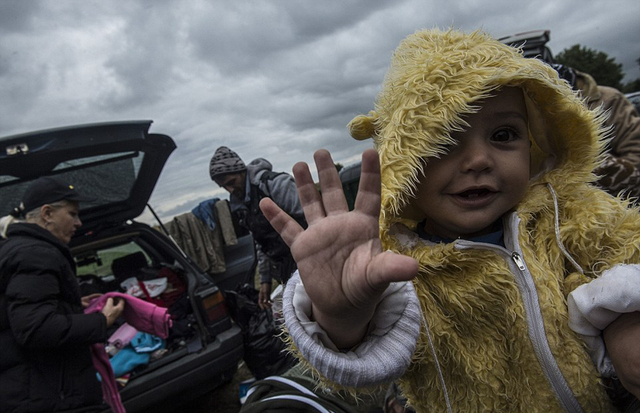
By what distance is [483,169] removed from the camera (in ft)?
3.00

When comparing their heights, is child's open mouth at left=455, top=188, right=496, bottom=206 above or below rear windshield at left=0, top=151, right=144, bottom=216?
below

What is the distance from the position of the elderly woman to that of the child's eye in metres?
2.30

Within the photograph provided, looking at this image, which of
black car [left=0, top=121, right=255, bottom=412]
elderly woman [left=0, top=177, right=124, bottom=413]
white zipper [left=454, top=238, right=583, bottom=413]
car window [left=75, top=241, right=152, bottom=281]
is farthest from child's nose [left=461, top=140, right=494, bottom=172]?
car window [left=75, top=241, right=152, bottom=281]

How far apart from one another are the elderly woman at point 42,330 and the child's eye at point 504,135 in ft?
7.55

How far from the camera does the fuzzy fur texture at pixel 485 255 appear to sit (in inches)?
35.4

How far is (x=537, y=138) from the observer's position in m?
1.16

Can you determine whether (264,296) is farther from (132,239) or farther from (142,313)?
(132,239)

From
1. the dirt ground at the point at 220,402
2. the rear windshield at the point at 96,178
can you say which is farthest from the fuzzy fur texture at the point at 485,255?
the rear windshield at the point at 96,178

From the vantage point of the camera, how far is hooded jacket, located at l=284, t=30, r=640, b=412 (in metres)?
0.90

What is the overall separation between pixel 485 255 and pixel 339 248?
455 millimetres

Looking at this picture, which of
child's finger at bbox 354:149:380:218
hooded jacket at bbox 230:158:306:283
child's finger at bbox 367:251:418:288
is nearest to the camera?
child's finger at bbox 367:251:418:288

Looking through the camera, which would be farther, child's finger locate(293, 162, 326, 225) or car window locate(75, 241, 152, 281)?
car window locate(75, 241, 152, 281)

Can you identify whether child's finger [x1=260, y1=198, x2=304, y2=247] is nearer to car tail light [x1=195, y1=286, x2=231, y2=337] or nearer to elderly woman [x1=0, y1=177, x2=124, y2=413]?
elderly woman [x1=0, y1=177, x2=124, y2=413]

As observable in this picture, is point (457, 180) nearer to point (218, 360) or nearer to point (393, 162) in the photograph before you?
point (393, 162)
